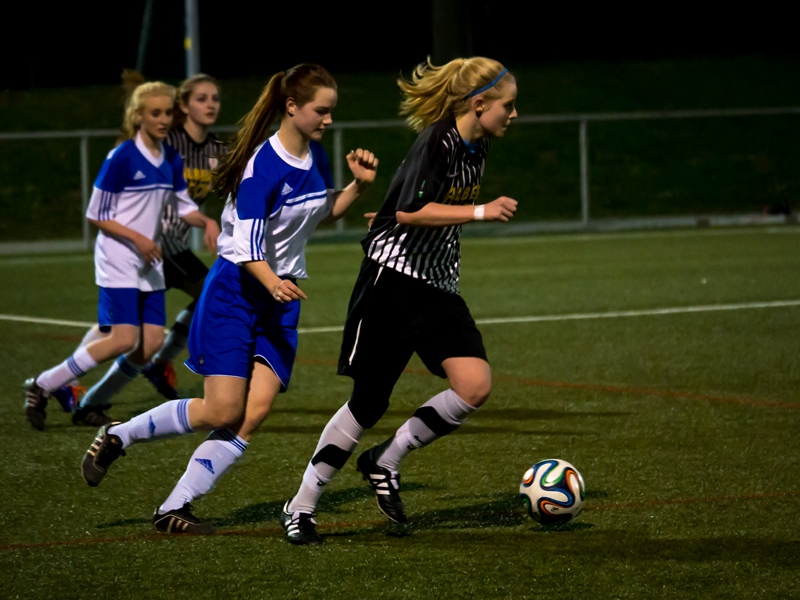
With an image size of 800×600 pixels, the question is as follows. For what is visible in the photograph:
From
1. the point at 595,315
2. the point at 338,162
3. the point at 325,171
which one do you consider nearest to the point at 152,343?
the point at 325,171

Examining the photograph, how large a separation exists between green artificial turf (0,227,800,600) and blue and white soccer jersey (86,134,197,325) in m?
0.89

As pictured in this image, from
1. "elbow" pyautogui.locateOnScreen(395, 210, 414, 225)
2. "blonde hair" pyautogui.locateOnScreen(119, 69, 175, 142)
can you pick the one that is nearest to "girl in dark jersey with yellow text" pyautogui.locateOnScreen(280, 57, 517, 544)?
"elbow" pyautogui.locateOnScreen(395, 210, 414, 225)

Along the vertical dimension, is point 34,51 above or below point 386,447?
above

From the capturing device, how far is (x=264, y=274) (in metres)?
4.61

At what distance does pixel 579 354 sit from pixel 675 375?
3.58ft

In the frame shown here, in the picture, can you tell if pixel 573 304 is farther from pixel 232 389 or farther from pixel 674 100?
pixel 674 100

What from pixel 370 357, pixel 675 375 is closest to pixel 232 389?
pixel 370 357

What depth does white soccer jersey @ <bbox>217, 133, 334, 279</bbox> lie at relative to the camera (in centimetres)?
468

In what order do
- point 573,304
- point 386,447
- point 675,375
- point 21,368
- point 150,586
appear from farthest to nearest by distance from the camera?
point 573,304 < point 21,368 < point 675,375 < point 386,447 < point 150,586

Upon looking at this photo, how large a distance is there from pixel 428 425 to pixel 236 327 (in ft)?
2.69

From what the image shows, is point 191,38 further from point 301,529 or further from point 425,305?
point 301,529

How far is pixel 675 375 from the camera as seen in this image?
8.45 metres

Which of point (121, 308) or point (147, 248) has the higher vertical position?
point (147, 248)

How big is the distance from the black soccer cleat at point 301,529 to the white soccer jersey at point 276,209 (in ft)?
2.97
